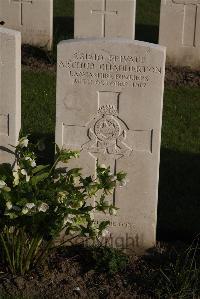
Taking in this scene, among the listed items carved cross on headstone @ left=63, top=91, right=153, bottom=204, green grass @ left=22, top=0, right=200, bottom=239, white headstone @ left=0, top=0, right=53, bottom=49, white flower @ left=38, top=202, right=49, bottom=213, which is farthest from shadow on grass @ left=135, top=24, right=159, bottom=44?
A: white flower @ left=38, top=202, right=49, bottom=213

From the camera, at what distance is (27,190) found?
184 inches

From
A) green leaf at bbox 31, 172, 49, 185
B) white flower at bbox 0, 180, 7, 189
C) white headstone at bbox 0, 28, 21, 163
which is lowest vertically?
white flower at bbox 0, 180, 7, 189

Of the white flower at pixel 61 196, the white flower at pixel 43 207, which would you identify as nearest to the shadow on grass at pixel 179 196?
the white flower at pixel 61 196

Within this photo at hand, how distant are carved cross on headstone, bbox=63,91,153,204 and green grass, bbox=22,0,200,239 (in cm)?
90

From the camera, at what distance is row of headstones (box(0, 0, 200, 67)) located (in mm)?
10039

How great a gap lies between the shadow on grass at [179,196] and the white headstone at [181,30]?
11.3 feet

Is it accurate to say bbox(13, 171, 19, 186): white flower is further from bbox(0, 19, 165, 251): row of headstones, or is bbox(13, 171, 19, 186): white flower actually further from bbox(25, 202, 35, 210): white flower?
bbox(0, 19, 165, 251): row of headstones

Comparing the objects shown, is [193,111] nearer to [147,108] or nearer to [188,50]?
[188,50]

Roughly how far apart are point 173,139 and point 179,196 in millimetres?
1525

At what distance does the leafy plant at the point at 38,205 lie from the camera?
4680 millimetres

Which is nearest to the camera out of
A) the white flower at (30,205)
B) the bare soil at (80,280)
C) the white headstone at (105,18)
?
the white flower at (30,205)

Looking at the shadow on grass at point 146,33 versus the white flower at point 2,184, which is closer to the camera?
the white flower at point 2,184

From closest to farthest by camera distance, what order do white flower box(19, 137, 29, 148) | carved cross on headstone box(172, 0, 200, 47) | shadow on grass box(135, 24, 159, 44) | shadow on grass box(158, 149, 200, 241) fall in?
white flower box(19, 137, 29, 148) < shadow on grass box(158, 149, 200, 241) < carved cross on headstone box(172, 0, 200, 47) < shadow on grass box(135, 24, 159, 44)

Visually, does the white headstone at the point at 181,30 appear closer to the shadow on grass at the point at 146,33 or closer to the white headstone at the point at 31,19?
the white headstone at the point at 31,19
